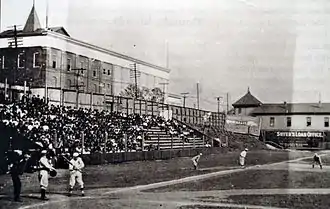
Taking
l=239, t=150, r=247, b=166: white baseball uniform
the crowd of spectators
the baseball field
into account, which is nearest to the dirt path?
the baseball field

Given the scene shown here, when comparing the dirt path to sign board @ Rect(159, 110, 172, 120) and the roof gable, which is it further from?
the roof gable

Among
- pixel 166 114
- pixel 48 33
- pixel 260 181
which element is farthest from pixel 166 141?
pixel 48 33

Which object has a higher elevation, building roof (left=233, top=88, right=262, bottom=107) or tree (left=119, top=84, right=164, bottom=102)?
tree (left=119, top=84, right=164, bottom=102)

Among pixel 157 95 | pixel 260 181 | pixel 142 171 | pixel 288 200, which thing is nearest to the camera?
pixel 288 200

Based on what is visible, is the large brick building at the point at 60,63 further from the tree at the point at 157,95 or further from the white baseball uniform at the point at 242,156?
the white baseball uniform at the point at 242,156

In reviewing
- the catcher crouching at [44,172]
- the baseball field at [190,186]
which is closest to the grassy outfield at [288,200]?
the baseball field at [190,186]

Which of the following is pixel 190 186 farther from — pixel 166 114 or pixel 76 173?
pixel 76 173

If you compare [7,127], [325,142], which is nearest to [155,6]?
[7,127]

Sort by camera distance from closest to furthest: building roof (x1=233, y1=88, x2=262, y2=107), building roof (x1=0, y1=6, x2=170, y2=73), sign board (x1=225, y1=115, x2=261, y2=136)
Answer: building roof (x1=0, y1=6, x2=170, y2=73) < building roof (x1=233, y1=88, x2=262, y2=107) < sign board (x1=225, y1=115, x2=261, y2=136)
